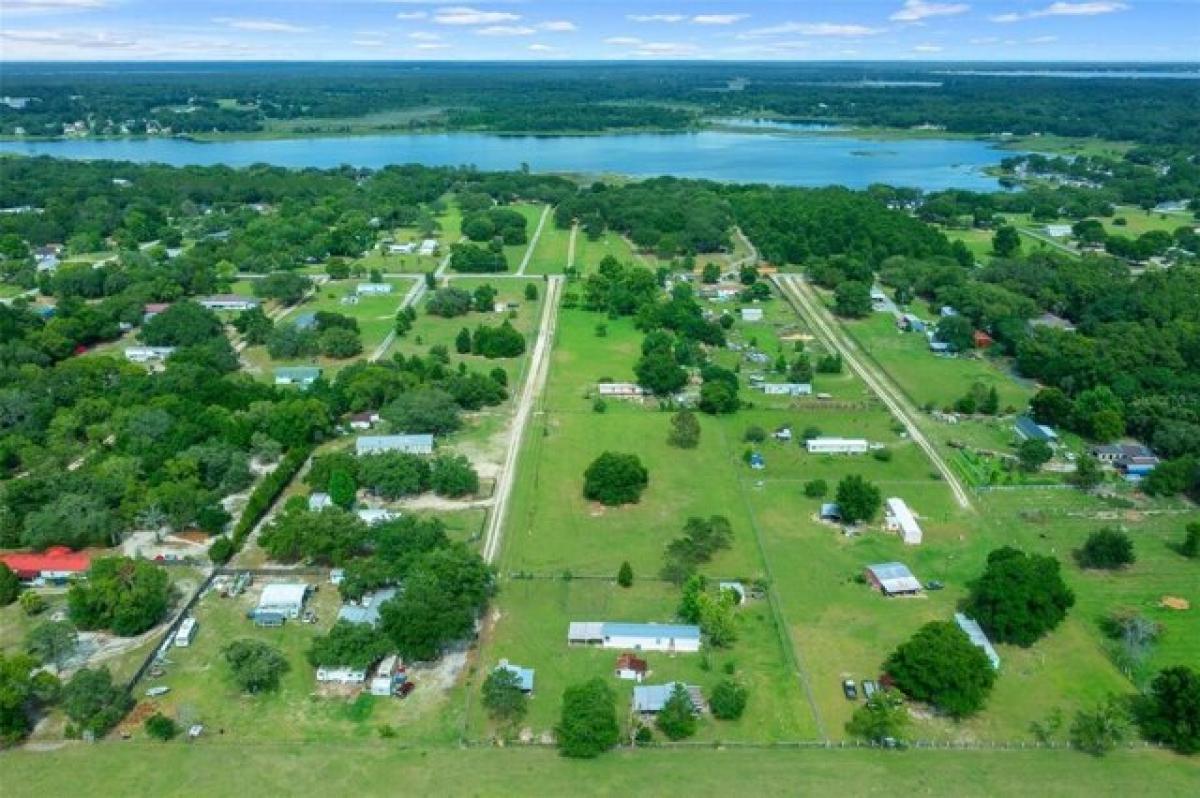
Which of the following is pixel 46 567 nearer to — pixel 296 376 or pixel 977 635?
pixel 296 376

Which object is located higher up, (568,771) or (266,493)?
(266,493)

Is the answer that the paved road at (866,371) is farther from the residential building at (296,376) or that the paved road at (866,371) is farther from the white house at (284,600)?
the residential building at (296,376)

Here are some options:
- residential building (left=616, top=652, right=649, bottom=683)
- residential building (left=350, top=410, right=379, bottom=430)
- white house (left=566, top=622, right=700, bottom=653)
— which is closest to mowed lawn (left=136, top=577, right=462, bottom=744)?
white house (left=566, top=622, right=700, bottom=653)

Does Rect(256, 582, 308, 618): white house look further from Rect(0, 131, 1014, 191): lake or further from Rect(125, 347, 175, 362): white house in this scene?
Rect(0, 131, 1014, 191): lake

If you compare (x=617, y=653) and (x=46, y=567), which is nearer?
(x=617, y=653)

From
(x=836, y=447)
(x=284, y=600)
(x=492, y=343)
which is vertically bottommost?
(x=284, y=600)

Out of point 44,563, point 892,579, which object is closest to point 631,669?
point 892,579

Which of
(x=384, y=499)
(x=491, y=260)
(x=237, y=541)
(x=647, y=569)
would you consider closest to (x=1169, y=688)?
(x=647, y=569)
